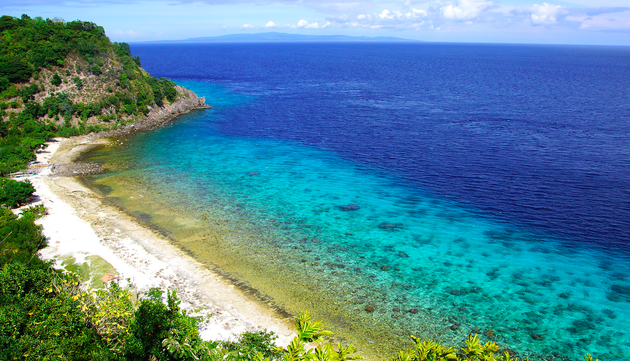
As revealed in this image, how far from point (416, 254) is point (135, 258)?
85.0 ft

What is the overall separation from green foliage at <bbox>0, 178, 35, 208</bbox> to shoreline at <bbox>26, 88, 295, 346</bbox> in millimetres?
1507

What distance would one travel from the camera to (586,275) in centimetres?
3250

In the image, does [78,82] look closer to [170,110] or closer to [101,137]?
[101,137]

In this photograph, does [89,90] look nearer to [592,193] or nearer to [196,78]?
[196,78]

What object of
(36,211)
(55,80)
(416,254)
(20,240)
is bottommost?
(416,254)

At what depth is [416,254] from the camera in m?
35.8

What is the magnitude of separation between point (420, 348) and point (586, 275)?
2525 centimetres

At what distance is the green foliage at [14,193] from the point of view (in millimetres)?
40094

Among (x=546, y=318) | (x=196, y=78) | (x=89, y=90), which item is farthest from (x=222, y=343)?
(x=196, y=78)

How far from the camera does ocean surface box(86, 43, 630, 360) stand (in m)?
28.0

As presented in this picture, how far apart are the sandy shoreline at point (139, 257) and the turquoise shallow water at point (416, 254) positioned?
3569 millimetres

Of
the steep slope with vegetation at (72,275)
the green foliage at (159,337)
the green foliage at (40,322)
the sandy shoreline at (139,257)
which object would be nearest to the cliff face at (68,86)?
the steep slope with vegetation at (72,275)

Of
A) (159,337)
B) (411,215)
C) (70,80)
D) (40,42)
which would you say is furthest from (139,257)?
(40,42)

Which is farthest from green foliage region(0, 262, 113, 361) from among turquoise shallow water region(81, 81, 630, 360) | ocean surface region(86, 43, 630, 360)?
turquoise shallow water region(81, 81, 630, 360)
